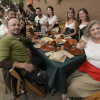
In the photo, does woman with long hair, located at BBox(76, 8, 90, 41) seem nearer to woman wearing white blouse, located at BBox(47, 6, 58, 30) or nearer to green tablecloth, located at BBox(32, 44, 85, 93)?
woman wearing white blouse, located at BBox(47, 6, 58, 30)

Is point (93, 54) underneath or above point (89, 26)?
underneath

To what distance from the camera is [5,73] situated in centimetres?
111

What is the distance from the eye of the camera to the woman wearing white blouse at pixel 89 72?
1.13 meters

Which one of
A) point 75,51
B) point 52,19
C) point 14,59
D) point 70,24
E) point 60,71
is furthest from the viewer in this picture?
point 52,19

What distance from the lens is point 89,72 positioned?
1.24m

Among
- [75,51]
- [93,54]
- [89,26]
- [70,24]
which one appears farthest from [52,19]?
[93,54]

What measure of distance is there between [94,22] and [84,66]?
669 millimetres

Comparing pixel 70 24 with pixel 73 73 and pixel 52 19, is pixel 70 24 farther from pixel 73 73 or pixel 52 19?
pixel 73 73

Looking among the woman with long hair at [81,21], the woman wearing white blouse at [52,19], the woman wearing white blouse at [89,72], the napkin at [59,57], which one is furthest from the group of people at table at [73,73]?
the woman wearing white blouse at [52,19]

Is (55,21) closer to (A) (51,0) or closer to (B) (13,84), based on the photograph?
(B) (13,84)

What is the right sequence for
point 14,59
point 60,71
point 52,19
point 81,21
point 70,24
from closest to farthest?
point 60,71 < point 14,59 < point 81,21 < point 70,24 < point 52,19

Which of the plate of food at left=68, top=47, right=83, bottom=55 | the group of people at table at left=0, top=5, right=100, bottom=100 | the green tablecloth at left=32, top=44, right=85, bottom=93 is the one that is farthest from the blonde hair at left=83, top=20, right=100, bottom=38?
the green tablecloth at left=32, top=44, right=85, bottom=93

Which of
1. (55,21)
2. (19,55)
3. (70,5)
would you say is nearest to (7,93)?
(19,55)

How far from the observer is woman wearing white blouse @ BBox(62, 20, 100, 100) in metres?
1.13
